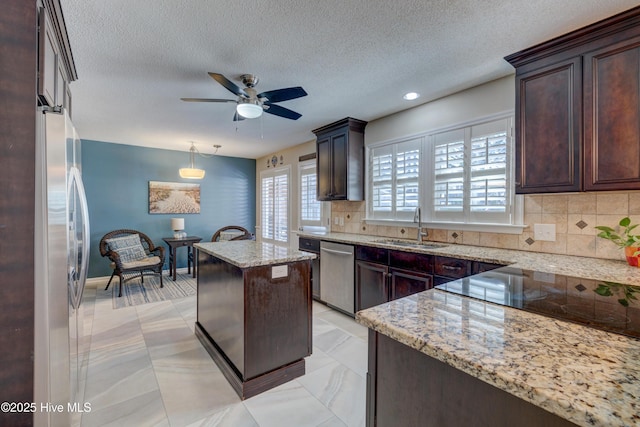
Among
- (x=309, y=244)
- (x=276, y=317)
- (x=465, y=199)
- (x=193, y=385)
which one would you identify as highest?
(x=465, y=199)

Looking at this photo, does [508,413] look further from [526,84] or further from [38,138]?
[526,84]

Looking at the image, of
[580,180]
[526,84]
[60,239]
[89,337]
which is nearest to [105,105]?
[89,337]

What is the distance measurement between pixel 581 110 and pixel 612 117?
17 cm

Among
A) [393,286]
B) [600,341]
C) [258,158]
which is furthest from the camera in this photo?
[258,158]

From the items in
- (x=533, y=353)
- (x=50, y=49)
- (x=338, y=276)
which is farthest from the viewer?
(x=338, y=276)

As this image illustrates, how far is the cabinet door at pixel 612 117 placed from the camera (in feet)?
5.61

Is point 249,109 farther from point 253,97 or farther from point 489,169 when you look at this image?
point 489,169

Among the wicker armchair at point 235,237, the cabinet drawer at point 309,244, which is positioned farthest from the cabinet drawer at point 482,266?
the wicker armchair at point 235,237

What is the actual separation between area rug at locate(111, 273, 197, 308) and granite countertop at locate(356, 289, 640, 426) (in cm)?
395

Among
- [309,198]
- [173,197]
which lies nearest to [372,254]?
[309,198]

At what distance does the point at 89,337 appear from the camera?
9.27ft

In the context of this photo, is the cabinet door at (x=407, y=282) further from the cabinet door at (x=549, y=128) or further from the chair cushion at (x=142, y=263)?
the chair cushion at (x=142, y=263)

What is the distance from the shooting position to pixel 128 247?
15.1ft

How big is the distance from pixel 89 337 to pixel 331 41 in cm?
344
